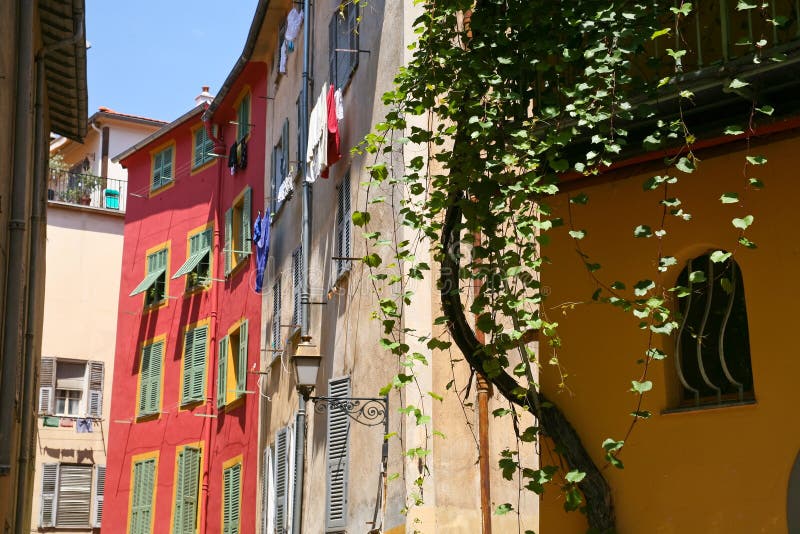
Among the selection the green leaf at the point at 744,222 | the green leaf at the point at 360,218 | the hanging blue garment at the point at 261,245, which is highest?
the hanging blue garment at the point at 261,245

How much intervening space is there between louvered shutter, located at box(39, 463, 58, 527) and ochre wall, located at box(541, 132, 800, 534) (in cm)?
2428

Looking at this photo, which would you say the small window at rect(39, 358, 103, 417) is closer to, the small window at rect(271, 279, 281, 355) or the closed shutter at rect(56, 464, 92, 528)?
the closed shutter at rect(56, 464, 92, 528)

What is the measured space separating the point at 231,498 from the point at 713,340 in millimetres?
15960

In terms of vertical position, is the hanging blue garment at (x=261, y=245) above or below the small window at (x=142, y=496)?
above

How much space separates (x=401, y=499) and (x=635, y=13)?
623cm

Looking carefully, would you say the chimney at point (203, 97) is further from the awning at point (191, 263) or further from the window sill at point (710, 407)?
the window sill at point (710, 407)

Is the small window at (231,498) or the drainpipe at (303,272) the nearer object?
the drainpipe at (303,272)

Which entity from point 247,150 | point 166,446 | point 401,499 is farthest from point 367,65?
point 166,446

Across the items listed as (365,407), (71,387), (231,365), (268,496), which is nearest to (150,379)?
(71,387)


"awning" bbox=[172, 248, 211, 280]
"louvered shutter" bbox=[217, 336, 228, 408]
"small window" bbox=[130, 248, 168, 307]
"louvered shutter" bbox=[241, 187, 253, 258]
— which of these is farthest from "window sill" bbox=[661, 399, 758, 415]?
"small window" bbox=[130, 248, 168, 307]

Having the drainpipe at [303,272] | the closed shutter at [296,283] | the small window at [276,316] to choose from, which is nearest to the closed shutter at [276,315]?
the small window at [276,316]

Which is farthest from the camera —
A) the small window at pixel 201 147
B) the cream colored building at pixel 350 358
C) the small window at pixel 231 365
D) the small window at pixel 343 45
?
the small window at pixel 201 147

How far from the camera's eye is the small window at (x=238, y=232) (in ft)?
78.5

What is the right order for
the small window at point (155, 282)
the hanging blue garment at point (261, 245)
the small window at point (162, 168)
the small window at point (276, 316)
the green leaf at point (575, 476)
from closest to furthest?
the green leaf at point (575, 476) < the small window at point (276, 316) < the hanging blue garment at point (261, 245) < the small window at point (155, 282) < the small window at point (162, 168)
